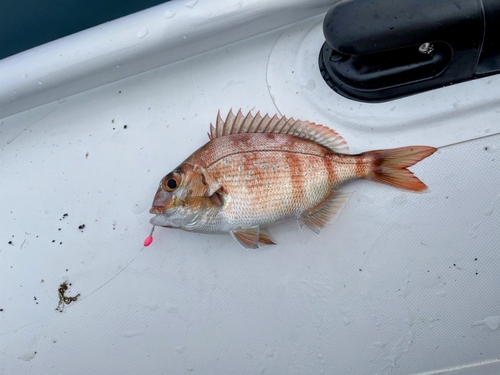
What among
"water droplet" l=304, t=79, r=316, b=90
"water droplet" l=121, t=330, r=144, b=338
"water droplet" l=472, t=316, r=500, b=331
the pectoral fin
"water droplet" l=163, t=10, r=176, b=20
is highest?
"water droplet" l=163, t=10, r=176, b=20

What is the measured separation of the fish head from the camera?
142 cm

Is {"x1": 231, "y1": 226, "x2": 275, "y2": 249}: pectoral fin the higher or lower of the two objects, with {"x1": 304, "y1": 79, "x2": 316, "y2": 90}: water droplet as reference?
lower

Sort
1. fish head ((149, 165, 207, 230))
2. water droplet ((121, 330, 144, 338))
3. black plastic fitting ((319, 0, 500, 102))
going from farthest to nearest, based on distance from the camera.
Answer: water droplet ((121, 330, 144, 338))
fish head ((149, 165, 207, 230))
black plastic fitting ((319, 0, 500, 102))

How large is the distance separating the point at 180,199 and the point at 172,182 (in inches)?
2.5

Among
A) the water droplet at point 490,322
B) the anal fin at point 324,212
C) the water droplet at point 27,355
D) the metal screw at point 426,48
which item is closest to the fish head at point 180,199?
the anal fin at point 324,212

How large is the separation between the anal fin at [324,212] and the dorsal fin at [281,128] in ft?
0.57

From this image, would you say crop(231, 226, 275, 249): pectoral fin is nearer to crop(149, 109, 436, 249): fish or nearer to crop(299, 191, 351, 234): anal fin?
crop(149, 109, 436, 249): fish

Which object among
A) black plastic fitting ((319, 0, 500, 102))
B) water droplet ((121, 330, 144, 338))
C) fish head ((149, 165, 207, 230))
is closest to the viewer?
black plastic fitting ((319, 0, 500, 102))

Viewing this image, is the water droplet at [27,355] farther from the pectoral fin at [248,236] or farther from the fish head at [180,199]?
the pectoral fin at [248,236]

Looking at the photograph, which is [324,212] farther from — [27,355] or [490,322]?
[27,355]

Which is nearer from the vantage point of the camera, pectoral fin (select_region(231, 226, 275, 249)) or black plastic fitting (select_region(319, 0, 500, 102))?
black plastic fitting (select_region(319, 0, 500, 102))

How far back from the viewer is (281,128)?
153 centimetres

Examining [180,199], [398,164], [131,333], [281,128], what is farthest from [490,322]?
[131,333]

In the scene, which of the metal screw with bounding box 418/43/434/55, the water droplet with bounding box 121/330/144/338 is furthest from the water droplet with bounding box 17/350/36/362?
the metal screw with bounding box 418/43/434/55
